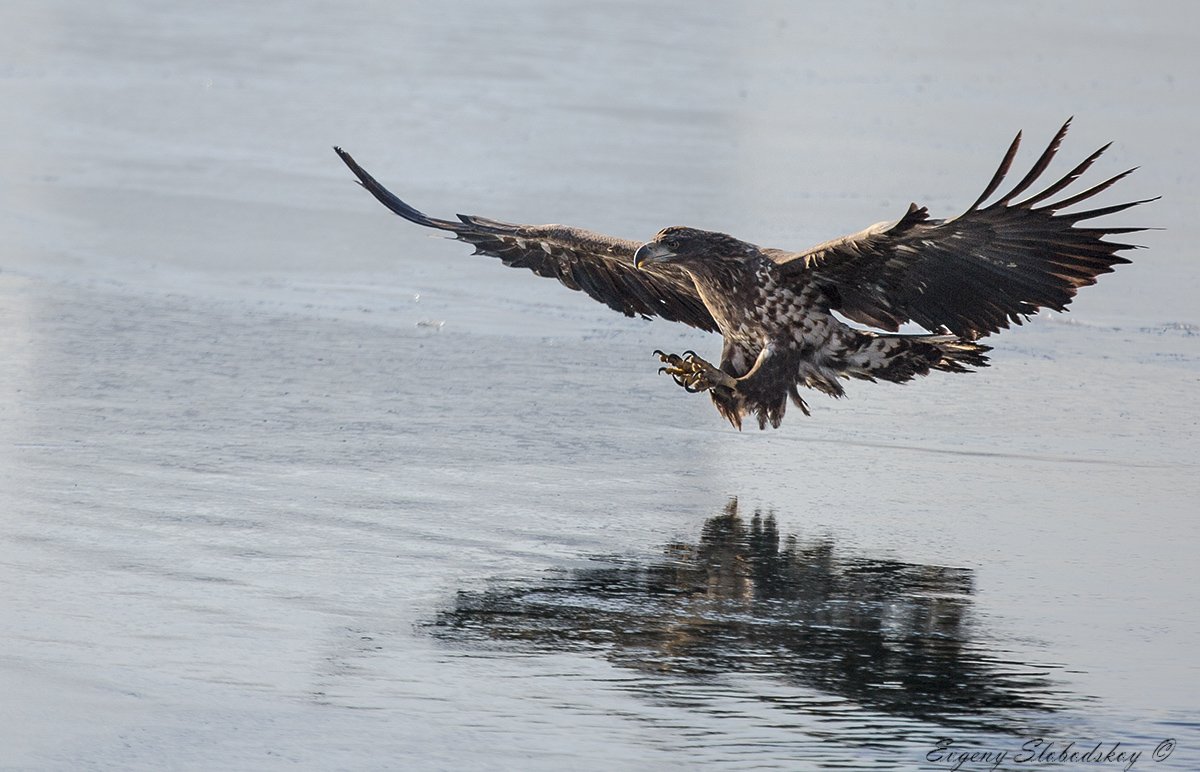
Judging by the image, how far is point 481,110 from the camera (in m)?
14.0

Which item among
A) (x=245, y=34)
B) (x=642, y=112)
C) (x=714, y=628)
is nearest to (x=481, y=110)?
(x=642, y=112)

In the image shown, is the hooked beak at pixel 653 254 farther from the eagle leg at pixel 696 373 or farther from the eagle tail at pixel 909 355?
the eagle tail at pixel 909 355

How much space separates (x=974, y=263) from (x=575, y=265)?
1628 millimetres

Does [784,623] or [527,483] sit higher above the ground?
[527,483]

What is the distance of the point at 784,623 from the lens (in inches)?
200

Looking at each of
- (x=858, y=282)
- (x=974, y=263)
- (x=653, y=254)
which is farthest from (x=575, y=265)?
(x=974, y=263)

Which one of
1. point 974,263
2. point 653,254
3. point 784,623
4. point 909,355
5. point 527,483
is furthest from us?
point 653,254

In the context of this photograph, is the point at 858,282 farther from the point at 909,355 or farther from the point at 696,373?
the point at 696,373

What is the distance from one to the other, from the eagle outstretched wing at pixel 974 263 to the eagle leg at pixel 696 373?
414 millimetres

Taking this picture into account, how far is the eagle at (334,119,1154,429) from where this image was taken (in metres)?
6.10

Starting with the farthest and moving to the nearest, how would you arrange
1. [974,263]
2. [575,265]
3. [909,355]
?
[575,265], [909,355], [974,263]

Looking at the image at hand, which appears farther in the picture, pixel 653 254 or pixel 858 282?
pixel 653 254

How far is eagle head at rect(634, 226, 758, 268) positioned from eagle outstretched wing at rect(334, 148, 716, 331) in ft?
1.43

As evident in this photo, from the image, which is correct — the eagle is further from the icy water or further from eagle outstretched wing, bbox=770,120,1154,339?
the icy water
